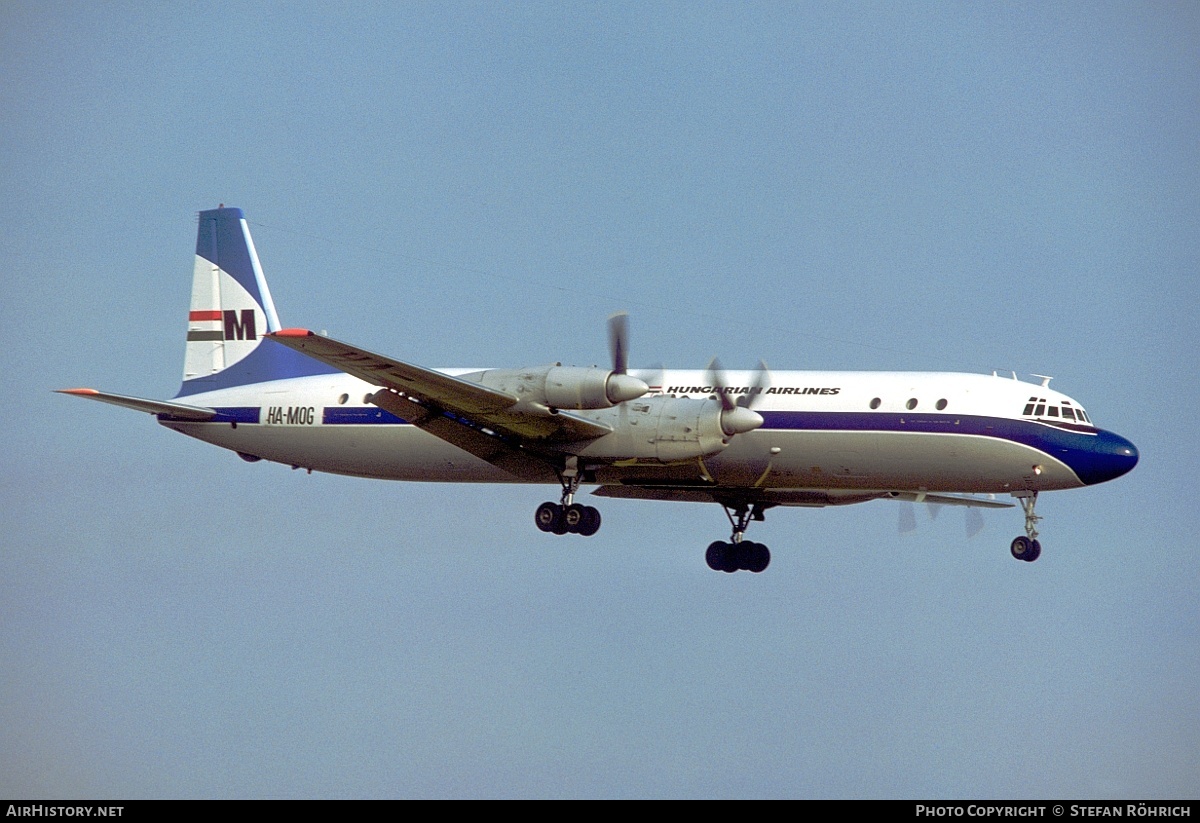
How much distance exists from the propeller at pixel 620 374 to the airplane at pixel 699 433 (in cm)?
3

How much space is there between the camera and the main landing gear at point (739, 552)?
4162 centimetres

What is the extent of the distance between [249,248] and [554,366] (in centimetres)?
1384

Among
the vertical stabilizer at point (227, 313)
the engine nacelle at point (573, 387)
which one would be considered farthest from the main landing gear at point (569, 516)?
the vertical stabilizer at point (227, 313)

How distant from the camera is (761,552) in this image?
1660 inches

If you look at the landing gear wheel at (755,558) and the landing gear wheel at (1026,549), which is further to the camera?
the landing gear wheel at (755,558)

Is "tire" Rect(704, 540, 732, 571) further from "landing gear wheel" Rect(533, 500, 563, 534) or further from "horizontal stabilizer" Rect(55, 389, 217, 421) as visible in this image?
"horizontal stabilizer" Rect(55, 389, 217, 421)

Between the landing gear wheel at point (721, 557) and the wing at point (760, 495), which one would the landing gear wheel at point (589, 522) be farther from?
the landing gear wheel at point (721, 557)

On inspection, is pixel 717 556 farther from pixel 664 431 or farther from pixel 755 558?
pixel 664 431

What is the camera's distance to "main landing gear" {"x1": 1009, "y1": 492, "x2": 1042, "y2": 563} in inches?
1451

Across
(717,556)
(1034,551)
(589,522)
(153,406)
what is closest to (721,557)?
(717,556)
